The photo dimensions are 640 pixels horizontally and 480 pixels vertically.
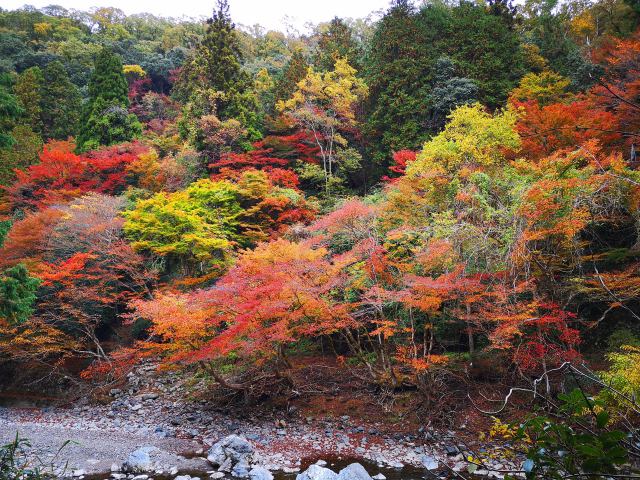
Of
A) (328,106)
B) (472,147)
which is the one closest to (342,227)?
(472,147)

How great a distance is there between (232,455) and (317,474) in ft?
7.64

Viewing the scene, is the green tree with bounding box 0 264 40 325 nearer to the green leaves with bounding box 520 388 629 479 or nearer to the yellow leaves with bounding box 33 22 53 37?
the green leaves with bounding box 520 388 629 479

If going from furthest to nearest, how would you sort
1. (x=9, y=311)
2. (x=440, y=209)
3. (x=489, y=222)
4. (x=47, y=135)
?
(x=47, y=135) → (x=440, y=209) → (x=489, y=222) → (x=9, y=311)

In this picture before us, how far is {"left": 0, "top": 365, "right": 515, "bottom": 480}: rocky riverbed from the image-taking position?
8906 mm

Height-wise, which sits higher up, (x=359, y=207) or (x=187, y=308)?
(x=359, y=207)

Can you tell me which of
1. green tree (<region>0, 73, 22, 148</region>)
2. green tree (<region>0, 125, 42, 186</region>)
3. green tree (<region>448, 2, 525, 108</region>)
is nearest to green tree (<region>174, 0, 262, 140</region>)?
green tree (<region>0, 125, 42, 186</region>)

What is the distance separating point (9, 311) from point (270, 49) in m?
41.1

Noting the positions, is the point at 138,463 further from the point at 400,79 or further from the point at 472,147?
the point at 400,79

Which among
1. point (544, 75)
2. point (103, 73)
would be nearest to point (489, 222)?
point (544, 75)

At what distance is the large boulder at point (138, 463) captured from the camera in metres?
8.80

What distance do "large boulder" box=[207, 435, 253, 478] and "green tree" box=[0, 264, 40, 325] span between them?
499cm

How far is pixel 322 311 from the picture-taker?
435 inches

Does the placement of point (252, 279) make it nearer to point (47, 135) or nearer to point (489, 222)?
point (489, 222)

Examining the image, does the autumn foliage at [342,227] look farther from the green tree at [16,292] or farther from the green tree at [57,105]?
the green tree at [57,105]
